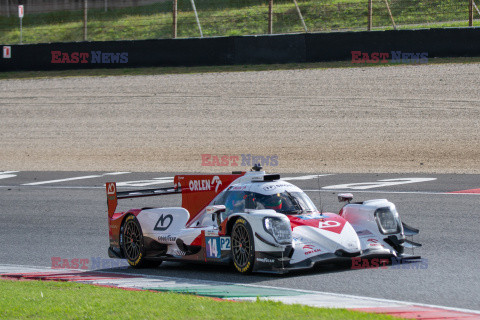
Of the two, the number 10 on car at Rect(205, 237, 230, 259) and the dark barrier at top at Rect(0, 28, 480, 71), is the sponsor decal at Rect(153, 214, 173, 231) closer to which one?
the number 10 on car at Rect(205, 237, 230, 259)

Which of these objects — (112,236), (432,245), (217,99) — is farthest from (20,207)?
(217,99)

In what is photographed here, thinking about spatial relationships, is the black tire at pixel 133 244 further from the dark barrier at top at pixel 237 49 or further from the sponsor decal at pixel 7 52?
the sponsor decal at pixel 7 52

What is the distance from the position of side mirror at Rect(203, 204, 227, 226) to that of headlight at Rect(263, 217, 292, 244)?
93 centimetres

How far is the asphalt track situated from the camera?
7969 mm

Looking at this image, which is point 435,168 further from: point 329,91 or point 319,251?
point 319,251

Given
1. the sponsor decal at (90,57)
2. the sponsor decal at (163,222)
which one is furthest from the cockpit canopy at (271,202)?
the sponsor decal at (90,57)

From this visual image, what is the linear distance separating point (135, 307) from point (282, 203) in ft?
9.34

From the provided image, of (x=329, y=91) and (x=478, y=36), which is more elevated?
(x=478, y=36)

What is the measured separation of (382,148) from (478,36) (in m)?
7.00

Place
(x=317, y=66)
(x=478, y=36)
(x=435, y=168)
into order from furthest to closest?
1. (x=317, y=66)
2. (x=478, y=36)
3. (x=435, y=168)

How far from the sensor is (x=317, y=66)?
27.9 m

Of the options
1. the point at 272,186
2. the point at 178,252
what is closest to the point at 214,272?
the point at 178,252

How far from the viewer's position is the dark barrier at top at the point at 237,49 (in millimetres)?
26016

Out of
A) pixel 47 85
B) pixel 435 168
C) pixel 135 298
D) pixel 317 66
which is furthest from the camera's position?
pixel 47 85
